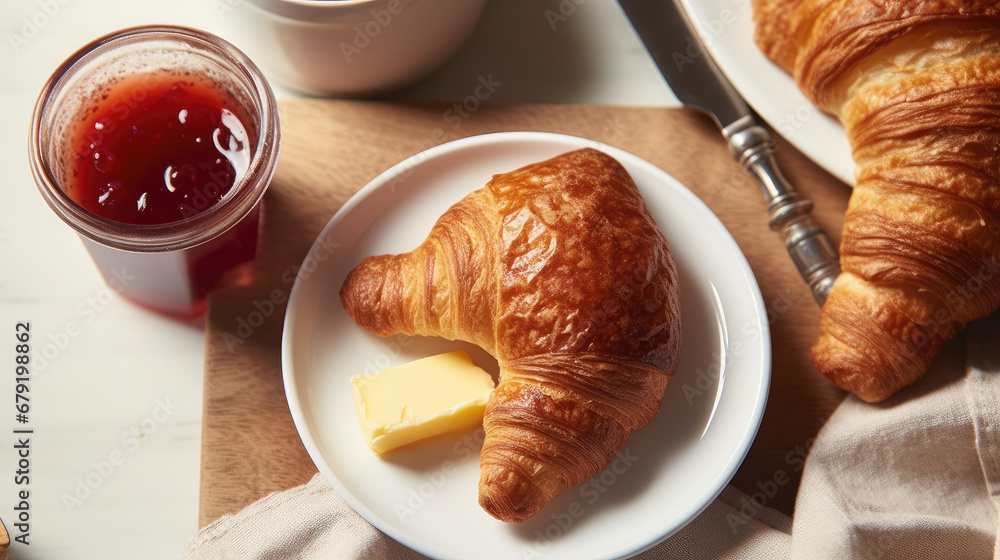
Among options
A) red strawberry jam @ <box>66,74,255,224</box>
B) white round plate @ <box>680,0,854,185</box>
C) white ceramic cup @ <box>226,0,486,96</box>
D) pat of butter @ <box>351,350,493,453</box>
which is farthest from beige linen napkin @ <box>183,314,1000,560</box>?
white ceramic cup @ <box>226,0,486,96</box>

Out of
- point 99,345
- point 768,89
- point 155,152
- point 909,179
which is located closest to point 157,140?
point 155,152

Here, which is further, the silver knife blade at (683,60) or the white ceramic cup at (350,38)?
the silver knife blade at (683,60)

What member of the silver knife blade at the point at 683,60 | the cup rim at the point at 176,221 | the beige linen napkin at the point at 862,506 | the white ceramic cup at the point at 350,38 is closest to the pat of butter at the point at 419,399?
the beige linen napkin at the point at 862,506

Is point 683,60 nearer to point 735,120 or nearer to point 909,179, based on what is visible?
point 735,120

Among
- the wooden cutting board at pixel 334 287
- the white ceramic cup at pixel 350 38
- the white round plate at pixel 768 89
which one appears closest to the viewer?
the white ceramic cup at pixel 350 38

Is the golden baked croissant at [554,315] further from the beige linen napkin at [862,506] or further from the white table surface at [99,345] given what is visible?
the white table surface at [99,345]

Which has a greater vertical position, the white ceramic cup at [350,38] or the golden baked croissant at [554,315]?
the white ceramic cup at [350,38]

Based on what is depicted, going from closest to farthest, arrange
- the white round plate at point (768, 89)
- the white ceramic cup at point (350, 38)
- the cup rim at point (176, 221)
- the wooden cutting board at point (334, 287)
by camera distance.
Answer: the cup rim at point (176, 221) < the white ceramic cup at point (350, 38) < the wooden cutting board at point (334, 287) < the white round plate at point (768, 89)

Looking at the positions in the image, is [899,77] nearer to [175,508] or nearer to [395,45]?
[395,45]

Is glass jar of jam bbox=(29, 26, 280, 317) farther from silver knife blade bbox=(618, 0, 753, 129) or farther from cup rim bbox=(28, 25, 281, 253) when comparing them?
silver knife blade bbox=(618, 0, 753, 129)
